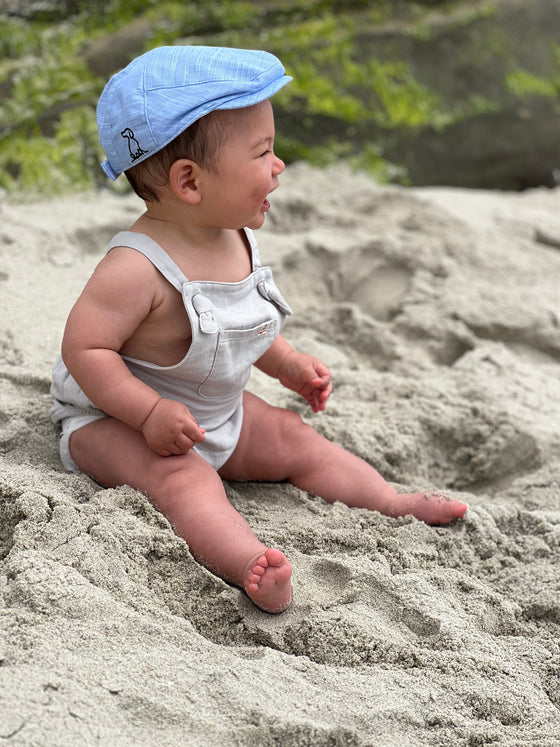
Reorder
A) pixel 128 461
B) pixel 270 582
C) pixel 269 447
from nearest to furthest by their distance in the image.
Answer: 1. pixel 270 582
2. pixel 128 461
3. pixel 269 447

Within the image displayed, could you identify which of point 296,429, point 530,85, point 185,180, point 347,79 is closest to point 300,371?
point 296,429

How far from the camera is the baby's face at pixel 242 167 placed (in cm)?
153

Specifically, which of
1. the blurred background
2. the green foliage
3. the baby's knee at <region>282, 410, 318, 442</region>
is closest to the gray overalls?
the baby's knee at <region>282, 410, 318, 442</region>

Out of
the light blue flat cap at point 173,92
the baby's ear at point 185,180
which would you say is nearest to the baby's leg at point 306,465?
the baby's ear at point 185,180

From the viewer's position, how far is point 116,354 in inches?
62.2

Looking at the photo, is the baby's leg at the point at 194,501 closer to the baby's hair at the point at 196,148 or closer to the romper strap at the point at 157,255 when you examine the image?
the romper strap at the point at 157,255

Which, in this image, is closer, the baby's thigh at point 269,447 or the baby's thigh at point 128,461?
the baby's thigh at point 128,461

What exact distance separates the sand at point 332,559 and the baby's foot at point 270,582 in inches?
1.4

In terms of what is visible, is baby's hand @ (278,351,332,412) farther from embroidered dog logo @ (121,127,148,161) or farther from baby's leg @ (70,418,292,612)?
embroidered dog logo @ (121,127,148,161)

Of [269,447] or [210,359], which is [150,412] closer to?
[210,359]

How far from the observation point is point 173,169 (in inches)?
60.1

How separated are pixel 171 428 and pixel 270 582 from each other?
1.09 ft

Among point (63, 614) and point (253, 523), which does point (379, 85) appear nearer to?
point (253, 523)

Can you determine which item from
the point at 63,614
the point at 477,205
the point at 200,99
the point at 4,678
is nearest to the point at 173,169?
the point at 200,99
